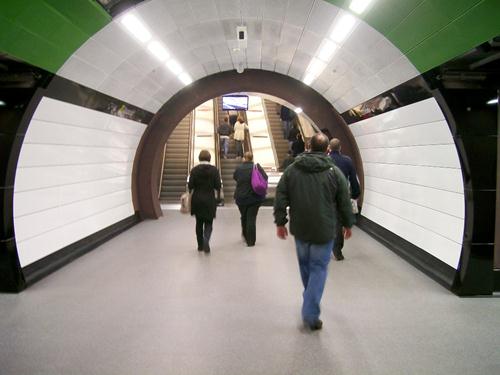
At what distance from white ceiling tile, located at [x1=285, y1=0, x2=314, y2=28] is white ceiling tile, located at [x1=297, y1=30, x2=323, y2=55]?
0.31 meters

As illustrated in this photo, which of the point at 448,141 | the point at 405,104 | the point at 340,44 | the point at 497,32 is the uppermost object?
the point at 340,44

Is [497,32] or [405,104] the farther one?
[405,104]

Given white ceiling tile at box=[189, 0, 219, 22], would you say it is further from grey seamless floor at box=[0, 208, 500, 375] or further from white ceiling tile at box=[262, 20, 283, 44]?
grey seamless floor at box=[0, 208, 500, 375]

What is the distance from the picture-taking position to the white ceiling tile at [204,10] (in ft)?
14.6

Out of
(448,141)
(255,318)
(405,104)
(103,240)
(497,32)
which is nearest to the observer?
(497,32)

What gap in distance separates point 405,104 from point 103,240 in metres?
5.36

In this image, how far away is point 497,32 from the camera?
2947 millimetres

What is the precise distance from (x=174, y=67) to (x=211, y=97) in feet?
6.46

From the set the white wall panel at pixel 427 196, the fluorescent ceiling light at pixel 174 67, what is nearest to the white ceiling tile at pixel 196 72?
the fluorescent ceiling light at pixel 174 67

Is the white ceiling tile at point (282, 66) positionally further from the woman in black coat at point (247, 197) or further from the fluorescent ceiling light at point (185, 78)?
the woman in black coat at point (247, 197)

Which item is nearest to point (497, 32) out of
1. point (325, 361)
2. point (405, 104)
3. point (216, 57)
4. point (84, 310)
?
point (405, 104)

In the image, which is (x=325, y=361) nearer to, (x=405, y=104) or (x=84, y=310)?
(x=84, y=310)

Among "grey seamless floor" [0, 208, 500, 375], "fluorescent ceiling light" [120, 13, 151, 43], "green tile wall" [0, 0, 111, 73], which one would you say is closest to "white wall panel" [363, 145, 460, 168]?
"grey seamless floor" [0, 208, 500, 375]

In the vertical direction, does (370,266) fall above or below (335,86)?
below
